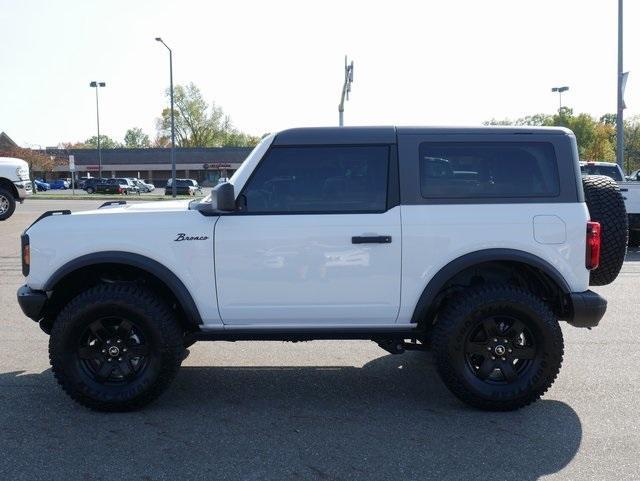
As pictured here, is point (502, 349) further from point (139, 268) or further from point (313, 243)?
point (139, 268)

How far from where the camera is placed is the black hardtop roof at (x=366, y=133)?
474 cm

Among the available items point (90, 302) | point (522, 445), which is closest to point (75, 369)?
point (90, 302)

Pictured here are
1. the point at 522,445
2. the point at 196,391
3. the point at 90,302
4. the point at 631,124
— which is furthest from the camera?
the point at 631,124

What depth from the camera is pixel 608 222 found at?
502cm

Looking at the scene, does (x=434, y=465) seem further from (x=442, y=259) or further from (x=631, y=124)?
(x=631, y=124)

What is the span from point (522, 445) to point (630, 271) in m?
7.78

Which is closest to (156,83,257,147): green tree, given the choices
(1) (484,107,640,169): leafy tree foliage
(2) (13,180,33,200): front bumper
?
(1) (484,107,640,169): leafy tree foliage

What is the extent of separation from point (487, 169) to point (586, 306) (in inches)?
45.9

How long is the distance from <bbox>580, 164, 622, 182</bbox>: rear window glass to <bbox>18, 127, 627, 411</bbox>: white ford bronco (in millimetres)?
10870

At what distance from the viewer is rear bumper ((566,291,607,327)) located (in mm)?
4645

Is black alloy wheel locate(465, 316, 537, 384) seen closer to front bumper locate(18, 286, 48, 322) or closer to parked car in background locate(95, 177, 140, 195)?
front bumper locate(18, 286, 48, 322)

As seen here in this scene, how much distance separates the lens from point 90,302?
15.1ft

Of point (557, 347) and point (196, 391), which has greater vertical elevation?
point (557, 347)

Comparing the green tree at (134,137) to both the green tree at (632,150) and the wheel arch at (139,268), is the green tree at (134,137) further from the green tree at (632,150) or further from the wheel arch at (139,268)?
the wheel arch at (139,268)
